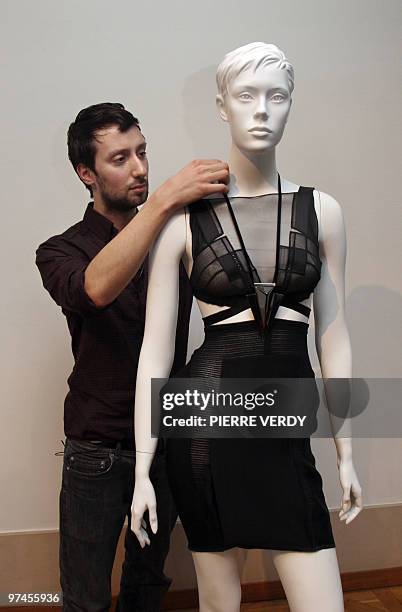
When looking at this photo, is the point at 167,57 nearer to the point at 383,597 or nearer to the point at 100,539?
the point at 100,539

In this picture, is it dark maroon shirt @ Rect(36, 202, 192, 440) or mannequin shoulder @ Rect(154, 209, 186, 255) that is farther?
dark maroon shirt @ Rect(36, 202, 192, 440)

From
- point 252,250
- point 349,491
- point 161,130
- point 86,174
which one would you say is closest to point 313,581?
point 349,491

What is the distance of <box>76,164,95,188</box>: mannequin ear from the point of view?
2.13m

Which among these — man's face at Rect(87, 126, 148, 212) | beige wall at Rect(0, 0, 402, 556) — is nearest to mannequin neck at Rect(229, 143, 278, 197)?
man's face at Rect(87, 126, 148, 212)

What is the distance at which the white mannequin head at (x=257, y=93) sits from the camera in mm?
1593

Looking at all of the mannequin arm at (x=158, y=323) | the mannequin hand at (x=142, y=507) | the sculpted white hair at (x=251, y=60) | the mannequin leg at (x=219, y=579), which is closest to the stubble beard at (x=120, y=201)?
the mannequin arm at (x=158, y=323)

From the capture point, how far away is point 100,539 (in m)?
2.01

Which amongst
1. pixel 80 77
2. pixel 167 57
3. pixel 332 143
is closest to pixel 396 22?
pixel 332 143

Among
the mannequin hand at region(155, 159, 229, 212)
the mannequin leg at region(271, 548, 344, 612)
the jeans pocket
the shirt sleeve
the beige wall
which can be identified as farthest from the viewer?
the beige wall

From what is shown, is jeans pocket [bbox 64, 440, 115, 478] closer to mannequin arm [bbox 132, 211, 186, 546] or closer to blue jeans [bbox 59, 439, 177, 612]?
blue jeans [bbox 59, 439, 177, 612]

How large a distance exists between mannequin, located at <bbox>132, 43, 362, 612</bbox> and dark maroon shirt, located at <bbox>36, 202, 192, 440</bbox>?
361 millimetres

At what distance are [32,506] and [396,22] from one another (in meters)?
2.38

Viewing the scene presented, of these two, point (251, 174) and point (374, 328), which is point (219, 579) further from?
point (374, 328)

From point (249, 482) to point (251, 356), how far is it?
0.27 metres
